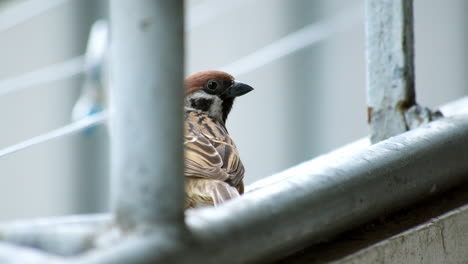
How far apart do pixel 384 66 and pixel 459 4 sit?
6.27 metres

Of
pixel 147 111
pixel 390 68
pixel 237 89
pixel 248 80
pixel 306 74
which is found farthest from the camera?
pixel 306 74

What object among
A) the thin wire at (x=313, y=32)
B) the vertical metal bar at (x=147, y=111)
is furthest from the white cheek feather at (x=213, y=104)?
the thin wire at (x=313, y=32)

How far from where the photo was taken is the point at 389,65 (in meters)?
1.40

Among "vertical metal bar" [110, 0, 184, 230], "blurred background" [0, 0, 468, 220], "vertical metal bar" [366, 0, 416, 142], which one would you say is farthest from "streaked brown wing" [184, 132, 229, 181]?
"blurred background" [0, 0, 468, 220]

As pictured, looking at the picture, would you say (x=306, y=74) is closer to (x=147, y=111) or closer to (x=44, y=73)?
(x=44, y=73)

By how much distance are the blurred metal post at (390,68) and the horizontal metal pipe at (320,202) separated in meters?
0.19

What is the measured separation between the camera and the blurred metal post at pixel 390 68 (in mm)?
1382

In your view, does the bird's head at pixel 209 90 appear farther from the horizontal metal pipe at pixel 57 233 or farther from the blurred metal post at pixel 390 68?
the horizontal metal pipe at pixel 57 233

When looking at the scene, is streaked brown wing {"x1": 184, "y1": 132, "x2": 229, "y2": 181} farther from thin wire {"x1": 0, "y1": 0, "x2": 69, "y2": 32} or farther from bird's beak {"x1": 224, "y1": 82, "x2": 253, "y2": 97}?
thin wire {"x1": 0, "y1": 0, "x2": 69, "y2": 32}

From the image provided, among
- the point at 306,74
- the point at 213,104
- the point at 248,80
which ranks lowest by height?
the point at 213,104

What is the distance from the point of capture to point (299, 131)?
24.0 feet

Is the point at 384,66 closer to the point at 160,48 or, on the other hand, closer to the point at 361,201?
the point at 361,201

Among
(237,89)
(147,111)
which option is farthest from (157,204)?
(237,89)

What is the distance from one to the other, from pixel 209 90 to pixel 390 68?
820mm
